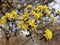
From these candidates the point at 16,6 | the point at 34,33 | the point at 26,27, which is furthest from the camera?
the point at 16,6

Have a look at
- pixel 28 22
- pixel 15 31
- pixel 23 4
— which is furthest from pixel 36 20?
pixel 23 4

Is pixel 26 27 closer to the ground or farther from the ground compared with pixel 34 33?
farther from the ground

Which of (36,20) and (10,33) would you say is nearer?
(36,20)

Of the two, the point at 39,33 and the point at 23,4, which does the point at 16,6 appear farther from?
the point at 39,33

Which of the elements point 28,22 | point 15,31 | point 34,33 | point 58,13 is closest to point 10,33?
point 15,31

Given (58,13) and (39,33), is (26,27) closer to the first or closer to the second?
(39,33)

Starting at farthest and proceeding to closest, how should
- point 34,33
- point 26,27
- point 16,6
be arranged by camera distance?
point 16,6
point 34,33
point 26,27

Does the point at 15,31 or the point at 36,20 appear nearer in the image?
the point at 36,20

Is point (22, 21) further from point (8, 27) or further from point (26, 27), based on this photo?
point (8, 27)

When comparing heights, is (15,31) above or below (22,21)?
below
